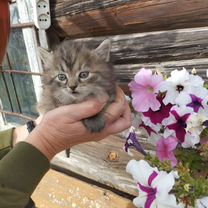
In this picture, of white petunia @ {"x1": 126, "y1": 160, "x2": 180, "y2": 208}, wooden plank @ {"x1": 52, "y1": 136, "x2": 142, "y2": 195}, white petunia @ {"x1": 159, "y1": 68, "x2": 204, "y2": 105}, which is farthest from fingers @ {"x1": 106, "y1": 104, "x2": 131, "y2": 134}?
A: wooden plank @ {"x1": 52, "y1": 136, "x2": 142, "y2": 195}

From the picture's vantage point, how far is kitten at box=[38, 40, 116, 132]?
1.68 m

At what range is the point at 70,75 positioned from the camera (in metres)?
1.70

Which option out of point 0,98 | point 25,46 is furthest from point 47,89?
point 0,98

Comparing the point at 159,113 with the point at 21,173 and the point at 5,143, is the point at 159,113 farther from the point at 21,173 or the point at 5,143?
the point at 5,143

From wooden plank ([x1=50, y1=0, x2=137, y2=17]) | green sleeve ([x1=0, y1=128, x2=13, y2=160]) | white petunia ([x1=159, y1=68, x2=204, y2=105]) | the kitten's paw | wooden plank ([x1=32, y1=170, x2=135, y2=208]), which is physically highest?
white petunia ([x1=159, y1=68, x2=204, y2=105])

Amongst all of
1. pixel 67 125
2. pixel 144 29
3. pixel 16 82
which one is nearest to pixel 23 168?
pixel 67 125

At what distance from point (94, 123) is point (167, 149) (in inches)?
16.6

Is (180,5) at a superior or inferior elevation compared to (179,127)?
superior

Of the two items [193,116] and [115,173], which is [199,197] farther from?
[115,173]

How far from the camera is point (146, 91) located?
56.5 inches

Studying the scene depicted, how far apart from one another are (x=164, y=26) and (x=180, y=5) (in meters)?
0.20

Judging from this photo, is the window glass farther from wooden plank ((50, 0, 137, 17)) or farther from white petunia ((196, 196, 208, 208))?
white petunia ((196, 196, 208, 208))

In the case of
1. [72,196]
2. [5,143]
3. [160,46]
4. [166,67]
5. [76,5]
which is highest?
[76,5]

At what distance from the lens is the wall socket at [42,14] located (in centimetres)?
285
